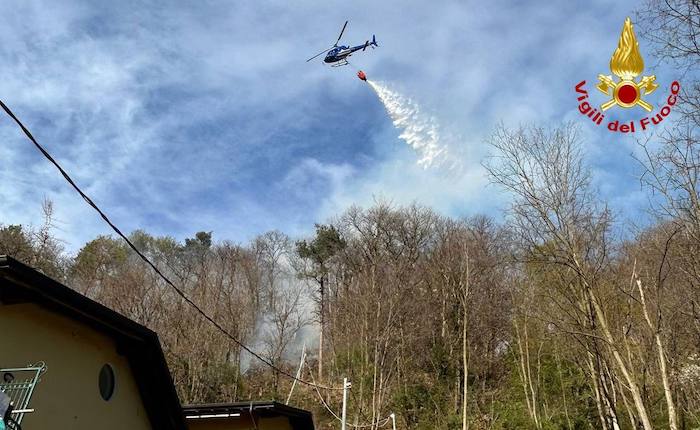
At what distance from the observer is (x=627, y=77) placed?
9203mm

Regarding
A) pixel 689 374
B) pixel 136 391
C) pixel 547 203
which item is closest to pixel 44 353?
pixel 136 391

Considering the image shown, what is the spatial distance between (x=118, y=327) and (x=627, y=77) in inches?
379

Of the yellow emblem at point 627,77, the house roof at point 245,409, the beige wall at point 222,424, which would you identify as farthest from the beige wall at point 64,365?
the yellow emblem at point 627,77

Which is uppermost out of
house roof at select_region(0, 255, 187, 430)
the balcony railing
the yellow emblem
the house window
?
the yellow emblem

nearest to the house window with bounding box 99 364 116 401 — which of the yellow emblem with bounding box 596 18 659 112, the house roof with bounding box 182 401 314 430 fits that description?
the house roof with bounding box 182 401 314 430

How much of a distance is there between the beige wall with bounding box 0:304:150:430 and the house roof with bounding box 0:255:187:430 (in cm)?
15

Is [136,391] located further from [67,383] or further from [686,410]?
[686,410]

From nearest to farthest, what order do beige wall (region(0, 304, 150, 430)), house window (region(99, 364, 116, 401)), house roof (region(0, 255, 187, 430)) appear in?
house roof (region(0, 255, 187, 430))
beige wall (region(0, 304, 150, 430))
house window (region(99, 364, 116, 401))

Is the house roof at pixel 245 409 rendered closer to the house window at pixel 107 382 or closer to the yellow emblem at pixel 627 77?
the house window at pixel 107 382

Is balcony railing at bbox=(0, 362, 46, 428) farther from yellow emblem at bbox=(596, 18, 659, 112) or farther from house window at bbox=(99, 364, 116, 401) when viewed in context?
yellow emblem at bbox=(596, 18, 659, 112)

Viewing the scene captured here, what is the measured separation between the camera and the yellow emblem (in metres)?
8.90

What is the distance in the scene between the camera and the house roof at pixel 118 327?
5562 mm

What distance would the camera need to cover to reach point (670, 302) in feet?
43.5

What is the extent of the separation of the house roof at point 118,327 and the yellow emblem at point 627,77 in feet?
29.3
